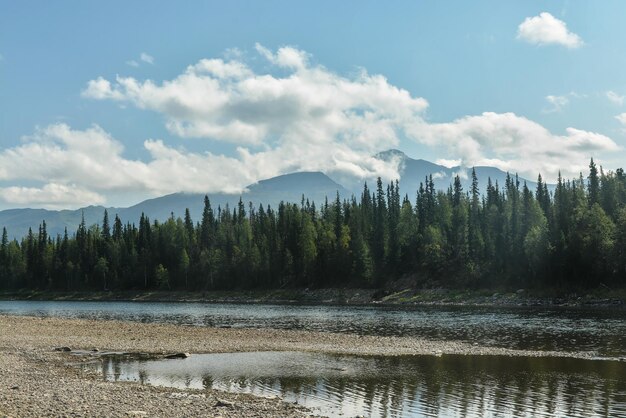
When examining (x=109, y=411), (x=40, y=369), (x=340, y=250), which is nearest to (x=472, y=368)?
(x=109, y=411)

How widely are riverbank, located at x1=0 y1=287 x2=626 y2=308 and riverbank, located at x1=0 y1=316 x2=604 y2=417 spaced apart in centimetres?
6362

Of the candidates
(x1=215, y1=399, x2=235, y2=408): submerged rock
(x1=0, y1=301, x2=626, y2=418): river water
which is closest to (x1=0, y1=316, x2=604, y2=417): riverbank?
(x1=215, y1=399, x2=235, y2=408): submerged rock

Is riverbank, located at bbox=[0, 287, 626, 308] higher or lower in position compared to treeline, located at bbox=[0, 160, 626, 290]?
lower

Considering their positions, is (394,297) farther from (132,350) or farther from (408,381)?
(408,381)

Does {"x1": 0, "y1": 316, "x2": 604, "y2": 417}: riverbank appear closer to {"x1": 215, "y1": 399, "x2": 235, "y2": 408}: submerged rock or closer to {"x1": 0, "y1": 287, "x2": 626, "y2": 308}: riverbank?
{"x1": 215, "y1": 399, "x2": 235, "y2": 408}: submerged rock

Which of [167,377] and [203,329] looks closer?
[167,377]

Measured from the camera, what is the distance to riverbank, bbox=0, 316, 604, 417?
22469 millimetres

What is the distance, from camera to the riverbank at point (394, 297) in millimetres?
103312

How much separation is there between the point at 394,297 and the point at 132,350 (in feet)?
312

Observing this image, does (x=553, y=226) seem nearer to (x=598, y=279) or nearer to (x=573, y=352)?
(x=598, y=279)

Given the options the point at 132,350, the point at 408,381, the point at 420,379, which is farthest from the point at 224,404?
the point at 132,350

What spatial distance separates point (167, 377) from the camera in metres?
32.0

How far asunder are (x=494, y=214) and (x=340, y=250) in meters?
42.7

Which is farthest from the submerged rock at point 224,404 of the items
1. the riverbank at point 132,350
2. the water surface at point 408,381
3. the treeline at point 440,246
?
the treeline at point 440,246
